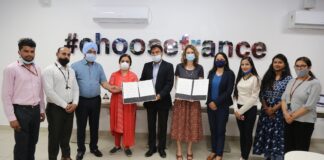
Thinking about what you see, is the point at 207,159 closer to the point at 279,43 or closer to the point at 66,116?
the point at 66,116

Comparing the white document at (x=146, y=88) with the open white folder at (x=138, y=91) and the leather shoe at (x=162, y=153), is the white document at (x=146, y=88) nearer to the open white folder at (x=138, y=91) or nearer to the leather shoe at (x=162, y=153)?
the open white folder at (x=138, y=91)

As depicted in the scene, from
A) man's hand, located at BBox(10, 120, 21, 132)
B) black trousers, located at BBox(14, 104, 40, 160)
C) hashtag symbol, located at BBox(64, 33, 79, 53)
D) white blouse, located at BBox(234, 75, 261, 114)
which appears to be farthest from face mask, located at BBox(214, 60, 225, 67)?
hashtag symbol, located at BBox(64, 33, 79, 53)

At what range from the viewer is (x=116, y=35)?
4273 mm

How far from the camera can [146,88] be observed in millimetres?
3279

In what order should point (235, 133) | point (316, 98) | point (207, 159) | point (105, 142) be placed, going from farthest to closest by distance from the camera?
point (235, 133), point (105, 142), point (207, 159), point (316, 98)

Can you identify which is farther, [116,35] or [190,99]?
[116,35]

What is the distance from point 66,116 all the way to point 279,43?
354 cm

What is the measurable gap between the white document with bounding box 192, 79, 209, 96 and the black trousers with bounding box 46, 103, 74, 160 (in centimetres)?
156

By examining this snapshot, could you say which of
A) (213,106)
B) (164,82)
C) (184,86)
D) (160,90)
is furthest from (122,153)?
(213,106)

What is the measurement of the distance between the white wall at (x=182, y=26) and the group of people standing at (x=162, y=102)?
105 cm

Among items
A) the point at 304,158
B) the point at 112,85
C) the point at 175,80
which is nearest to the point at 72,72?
the point at 112,85

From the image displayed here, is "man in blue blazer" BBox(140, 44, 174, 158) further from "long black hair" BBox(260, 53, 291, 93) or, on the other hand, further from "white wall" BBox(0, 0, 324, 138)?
"long black hair" BBox(260, 53, 291, 93)

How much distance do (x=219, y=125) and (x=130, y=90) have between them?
1259 millimetres

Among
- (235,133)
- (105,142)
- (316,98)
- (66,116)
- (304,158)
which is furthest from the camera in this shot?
(235,133)
